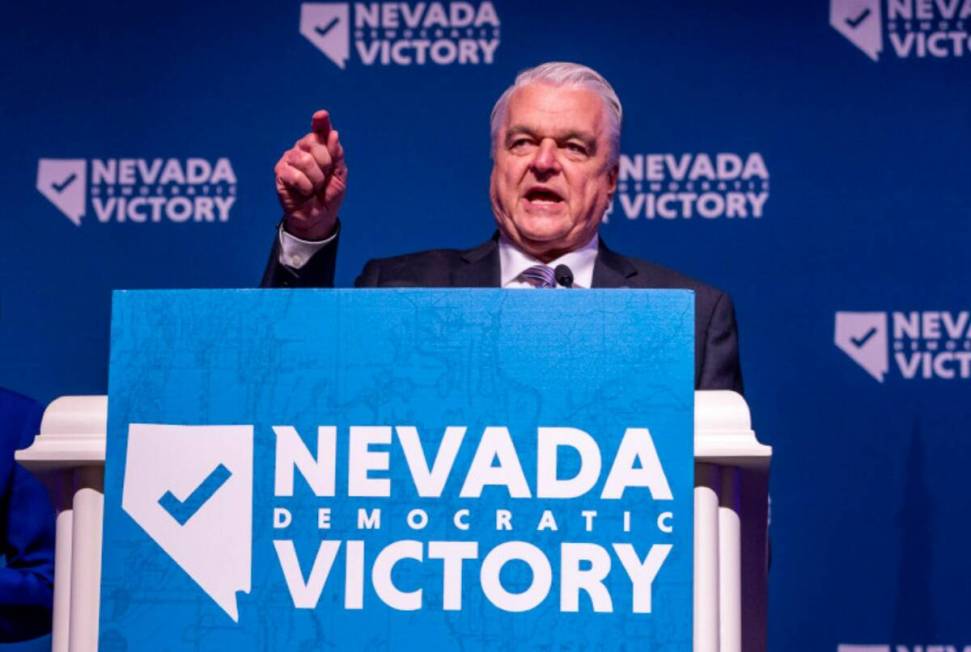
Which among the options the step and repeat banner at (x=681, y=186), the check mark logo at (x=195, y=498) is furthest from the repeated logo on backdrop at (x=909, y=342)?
the check mark logo at (x=195, y=498)

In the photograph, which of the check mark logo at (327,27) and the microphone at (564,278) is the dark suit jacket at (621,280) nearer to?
the microphone at (564,278)

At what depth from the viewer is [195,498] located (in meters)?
1.12

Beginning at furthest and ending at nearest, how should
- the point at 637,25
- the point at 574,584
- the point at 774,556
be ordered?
the point at 637,25 → the point at 774,556 → the point at 574,584

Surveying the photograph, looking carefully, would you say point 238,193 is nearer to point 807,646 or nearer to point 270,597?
point 807,646

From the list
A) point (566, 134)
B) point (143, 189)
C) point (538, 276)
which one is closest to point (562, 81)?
point (566, 134)

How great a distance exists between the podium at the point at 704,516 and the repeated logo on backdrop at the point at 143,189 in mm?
1765

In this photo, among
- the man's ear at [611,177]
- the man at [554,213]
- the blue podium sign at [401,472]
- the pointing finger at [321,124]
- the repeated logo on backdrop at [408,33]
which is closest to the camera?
the blue podium sign at [401,472]

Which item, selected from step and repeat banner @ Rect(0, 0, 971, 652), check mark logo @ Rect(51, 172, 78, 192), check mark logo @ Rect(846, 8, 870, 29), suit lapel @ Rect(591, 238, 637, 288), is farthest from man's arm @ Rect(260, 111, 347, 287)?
check mark logo @ Rect(846, 8, 870, 29)

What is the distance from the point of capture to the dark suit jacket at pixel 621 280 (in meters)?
1.88

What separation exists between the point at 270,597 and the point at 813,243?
6.18 ft

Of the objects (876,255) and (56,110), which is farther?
(56,110)

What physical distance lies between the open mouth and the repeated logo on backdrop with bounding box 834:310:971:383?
96 centimetres

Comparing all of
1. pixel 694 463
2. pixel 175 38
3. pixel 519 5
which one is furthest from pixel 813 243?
pixel 694 463

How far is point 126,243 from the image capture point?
9.59 ft
